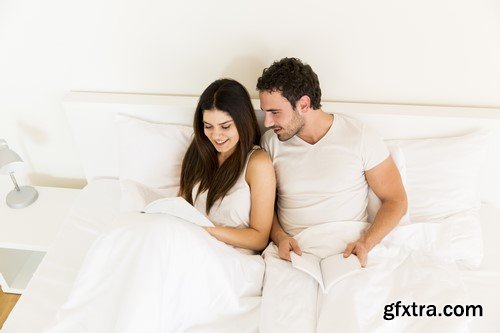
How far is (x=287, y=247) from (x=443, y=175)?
0.65 m

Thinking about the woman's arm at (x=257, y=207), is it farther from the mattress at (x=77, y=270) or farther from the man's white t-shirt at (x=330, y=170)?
the mattress at (x=77, y=270)

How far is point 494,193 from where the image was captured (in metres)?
1.69

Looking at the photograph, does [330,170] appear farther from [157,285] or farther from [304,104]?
[157,285]

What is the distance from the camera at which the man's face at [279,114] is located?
1.36 m

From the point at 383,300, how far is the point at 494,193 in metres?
0.82

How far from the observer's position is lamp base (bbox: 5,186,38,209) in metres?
1.82

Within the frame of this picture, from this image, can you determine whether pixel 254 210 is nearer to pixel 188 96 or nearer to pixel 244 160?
pixel 244 160

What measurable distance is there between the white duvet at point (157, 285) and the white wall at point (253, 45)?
2.21 feet

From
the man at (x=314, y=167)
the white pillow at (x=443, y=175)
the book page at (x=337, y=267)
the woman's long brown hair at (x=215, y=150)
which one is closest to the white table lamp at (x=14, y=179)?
the woman's long brown hair at (x=215, y=150)

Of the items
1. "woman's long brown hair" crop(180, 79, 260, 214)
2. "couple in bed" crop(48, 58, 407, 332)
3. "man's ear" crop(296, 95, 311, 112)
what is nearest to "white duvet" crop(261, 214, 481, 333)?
"couple in bed" crop(48, 58, 407, 332)

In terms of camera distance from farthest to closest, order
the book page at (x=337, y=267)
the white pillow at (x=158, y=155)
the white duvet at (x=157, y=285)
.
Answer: the white pillow at (x=158, y=155), the book page at (x=337, y=267), the white duvet at (x=157, y=285)

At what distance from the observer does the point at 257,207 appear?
4.73 feet

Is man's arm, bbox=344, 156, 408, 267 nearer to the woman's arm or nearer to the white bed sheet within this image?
the woman's arm

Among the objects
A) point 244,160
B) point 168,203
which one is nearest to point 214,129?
point 244,160
